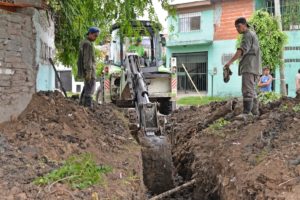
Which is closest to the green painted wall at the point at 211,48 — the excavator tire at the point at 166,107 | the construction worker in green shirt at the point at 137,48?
the excavator tire at the point at 166,107

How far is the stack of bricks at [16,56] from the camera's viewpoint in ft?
22.4

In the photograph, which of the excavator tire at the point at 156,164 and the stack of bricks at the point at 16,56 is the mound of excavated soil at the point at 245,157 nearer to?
the excavator tire at the point at 156,164

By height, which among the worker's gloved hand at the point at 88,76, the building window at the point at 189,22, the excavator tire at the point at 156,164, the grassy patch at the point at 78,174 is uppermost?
the building window at the point at 189,22

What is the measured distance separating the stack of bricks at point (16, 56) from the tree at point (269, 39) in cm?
1361

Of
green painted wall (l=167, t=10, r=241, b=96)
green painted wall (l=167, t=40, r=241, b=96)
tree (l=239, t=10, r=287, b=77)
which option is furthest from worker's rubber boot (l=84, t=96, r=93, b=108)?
green painted wall (l=167, t=40, r=241, b=96)

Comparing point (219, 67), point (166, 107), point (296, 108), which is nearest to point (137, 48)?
point (166, 107)

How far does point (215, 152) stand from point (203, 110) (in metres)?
4.34

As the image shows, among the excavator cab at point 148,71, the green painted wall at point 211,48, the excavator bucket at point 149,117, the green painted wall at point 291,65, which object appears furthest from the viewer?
the green painted wall at point 211,48

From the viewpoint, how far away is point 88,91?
928cm

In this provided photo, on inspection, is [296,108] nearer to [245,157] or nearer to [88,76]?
[245,157]

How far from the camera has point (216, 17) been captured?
26.2 m

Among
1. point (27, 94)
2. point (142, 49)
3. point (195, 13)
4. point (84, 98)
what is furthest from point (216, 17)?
point (27, 94)

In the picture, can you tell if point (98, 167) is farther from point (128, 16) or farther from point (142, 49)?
point (142, 49)

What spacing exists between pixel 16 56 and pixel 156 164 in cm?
277
